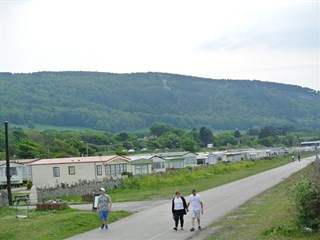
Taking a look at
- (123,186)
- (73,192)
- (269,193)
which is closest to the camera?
(269,193)

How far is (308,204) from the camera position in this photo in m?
18.7

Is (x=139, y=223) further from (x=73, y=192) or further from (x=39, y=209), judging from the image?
(x=73, y=192)

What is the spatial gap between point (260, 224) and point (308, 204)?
12.0 ft

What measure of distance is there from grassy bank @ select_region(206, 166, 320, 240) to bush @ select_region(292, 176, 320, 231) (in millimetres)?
321

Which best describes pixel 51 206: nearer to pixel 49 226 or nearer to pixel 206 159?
pixel 49 226

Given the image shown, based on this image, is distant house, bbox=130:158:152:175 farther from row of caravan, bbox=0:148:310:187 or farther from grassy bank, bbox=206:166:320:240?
grassy bank, bbox=206:166:320:240

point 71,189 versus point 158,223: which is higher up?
point 71,189

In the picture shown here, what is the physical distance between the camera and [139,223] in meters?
25.2

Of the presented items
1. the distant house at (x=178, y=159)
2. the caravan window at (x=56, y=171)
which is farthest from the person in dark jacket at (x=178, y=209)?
the distant house at (x=178, y=159)

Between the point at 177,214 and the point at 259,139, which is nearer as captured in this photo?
the point at 177,214

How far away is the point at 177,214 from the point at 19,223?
775 centimetres

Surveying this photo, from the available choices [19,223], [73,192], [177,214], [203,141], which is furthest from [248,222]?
[203,141]

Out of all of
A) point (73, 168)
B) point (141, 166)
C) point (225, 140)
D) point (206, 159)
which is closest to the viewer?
point (73, 168)

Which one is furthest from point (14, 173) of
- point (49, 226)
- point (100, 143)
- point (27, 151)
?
point (100, 143)
